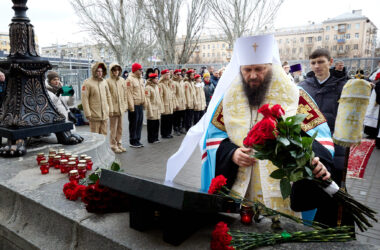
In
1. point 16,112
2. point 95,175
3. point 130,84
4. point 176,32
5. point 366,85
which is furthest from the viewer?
point 176,32

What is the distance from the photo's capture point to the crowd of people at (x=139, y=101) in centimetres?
648

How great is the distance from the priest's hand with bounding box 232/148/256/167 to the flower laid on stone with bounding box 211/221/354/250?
0.59 metres

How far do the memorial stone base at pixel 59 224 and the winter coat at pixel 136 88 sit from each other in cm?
471

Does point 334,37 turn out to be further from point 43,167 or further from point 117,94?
point 43,167

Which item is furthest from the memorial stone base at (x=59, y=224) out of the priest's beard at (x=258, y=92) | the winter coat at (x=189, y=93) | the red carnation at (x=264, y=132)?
the winter coat at (x=189, y=93)

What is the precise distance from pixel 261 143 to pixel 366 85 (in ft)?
2.98

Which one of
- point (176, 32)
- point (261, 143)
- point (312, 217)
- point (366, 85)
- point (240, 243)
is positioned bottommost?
point (312, 217)

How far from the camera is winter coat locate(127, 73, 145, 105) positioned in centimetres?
762

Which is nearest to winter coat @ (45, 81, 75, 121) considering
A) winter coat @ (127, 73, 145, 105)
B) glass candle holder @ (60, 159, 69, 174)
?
winter coat @ (127, 73, 145, 105)

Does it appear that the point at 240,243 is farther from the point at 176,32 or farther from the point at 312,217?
the point at 176,32

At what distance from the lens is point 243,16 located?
20812 mm

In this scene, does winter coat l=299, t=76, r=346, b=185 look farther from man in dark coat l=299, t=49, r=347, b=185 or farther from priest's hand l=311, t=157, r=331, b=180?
priest's hand l=311, t=157, r=331, b=180

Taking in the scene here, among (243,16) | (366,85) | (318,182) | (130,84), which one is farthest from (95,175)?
(243,16)

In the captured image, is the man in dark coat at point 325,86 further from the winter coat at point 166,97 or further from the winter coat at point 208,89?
the winter coat at point 208,89
